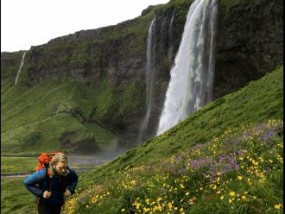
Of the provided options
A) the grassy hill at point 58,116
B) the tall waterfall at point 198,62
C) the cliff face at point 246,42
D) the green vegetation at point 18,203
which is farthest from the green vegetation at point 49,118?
the green vegetation at point 18,203

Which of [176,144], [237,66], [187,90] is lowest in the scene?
[176,144]

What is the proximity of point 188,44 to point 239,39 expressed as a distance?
401 inches

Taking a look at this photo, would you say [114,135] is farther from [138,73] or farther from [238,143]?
[238,143]

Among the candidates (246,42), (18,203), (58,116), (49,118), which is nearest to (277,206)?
(18,203)

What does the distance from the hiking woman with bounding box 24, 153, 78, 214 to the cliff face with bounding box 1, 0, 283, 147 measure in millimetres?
79305

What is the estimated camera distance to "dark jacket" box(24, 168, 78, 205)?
1145cm

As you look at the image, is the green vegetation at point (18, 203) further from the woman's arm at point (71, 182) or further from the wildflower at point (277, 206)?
the wildflower at point (277, 206)

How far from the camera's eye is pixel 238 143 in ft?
52.4

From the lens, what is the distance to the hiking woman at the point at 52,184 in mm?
11250

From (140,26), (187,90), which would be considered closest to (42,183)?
(187,90)

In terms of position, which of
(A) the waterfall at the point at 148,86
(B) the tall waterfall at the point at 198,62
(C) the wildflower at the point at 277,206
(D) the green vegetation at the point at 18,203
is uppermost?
(A) the waterfall at the point at 148,86

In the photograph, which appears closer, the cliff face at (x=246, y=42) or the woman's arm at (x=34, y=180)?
the woman's arm at (x=34, y=180)

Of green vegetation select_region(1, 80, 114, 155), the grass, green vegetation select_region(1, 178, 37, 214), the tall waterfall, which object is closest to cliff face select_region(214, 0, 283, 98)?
the tall waterfall

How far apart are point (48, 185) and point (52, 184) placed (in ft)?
0.32
